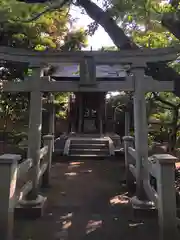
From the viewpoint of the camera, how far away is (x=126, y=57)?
430 centimetres

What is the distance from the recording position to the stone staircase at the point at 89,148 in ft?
33.1

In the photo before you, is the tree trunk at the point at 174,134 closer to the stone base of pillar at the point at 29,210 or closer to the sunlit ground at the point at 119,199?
the sunlit ground at the point at 119,199

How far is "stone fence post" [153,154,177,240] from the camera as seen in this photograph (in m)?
2.89

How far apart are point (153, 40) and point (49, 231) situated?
4.81 meters

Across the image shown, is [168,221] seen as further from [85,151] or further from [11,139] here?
[85,151]

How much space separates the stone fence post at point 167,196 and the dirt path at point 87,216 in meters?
0.47

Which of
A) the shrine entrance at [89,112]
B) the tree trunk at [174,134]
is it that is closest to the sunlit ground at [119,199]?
the tree trunk at [174,134]

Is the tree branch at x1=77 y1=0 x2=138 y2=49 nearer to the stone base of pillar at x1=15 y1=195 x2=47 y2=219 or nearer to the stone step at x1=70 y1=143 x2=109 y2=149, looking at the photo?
the stone base of pillar at x1=15 y1=195 x2=47 y2=219

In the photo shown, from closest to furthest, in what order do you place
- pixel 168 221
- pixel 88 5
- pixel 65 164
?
pixel 168 221, pixel 88 5, pixel 65 164

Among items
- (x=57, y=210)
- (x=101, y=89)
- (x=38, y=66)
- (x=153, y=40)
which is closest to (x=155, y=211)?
(x=57, y=210)

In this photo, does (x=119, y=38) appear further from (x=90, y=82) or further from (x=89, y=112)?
(x=89, y=112)

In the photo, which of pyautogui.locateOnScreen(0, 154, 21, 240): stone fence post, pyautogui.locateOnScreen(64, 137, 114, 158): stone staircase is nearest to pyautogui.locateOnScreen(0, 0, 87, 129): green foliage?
pyautogui.locateOnScreen(0, 154, 21, 240): stone fence post

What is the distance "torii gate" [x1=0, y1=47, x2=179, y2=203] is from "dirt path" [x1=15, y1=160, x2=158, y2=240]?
54 cm

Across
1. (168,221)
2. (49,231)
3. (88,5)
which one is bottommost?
(49,231)
